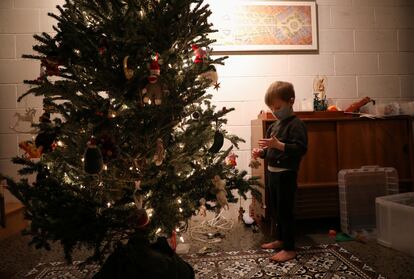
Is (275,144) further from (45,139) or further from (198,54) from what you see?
(45,139)

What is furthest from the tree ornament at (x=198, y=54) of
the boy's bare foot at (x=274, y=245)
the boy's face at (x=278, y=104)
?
the boy's bare foot at (x=274, y=245)

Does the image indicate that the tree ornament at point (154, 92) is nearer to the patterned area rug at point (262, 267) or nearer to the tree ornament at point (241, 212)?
the patterned area rug at point (262, 267)

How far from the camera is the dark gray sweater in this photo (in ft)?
5.82

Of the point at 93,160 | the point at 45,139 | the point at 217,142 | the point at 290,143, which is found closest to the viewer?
the point at 93,160

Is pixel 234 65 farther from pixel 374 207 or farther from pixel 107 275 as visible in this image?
pixel 107 275

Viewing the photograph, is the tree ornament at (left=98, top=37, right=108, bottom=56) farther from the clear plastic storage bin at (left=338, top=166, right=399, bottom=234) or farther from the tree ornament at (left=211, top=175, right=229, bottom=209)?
the clear plastic storage bin at (left=338, top=166, right=399, bottom=234)

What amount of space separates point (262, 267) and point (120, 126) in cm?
114

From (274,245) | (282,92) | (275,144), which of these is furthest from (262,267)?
(282,92)

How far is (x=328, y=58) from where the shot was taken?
2.85 meters

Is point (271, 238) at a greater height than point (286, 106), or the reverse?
point (286, 106)

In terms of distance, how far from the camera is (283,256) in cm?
178

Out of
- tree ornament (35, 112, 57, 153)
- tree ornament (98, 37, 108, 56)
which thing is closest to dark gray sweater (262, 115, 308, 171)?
tree ornament (98, 37, 108, 56)

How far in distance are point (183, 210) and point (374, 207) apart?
5.58 ft

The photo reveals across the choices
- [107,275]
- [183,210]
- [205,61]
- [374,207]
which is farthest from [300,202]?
[107,275]
